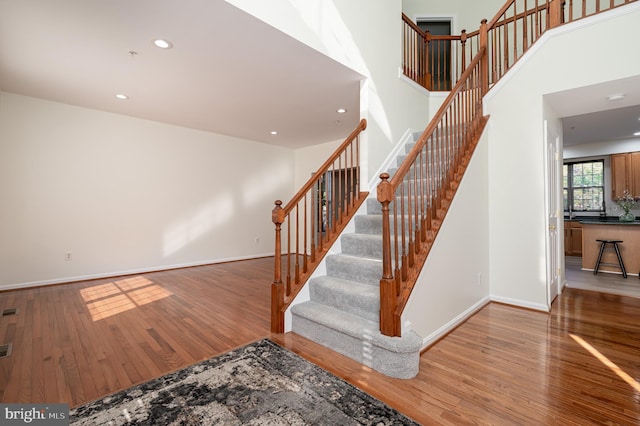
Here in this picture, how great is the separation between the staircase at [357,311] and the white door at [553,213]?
2.09 meters

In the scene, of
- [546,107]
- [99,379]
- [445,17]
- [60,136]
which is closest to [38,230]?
[60,136]

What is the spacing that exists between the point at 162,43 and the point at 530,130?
4.07 meters

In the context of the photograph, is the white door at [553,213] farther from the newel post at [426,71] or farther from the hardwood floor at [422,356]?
the newel post at [426,71]

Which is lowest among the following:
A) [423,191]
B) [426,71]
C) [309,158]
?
[423,191]

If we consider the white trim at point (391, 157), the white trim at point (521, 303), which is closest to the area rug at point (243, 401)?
the white trim at point (391, 157)

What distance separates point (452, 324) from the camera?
2730 millimetres

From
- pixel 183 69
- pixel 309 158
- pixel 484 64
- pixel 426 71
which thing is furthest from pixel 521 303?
pixel 309 158

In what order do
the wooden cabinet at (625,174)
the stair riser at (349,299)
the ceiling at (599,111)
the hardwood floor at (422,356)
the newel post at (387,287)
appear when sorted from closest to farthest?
1. the hardwood floor at (422,356)
2. the newel post at (387,287)
3. the stair riser at (349,299)
4. the ceiling at (599,111)
5. the wooden cabinet at (625,174)

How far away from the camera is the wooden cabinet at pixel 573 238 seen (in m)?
6.73

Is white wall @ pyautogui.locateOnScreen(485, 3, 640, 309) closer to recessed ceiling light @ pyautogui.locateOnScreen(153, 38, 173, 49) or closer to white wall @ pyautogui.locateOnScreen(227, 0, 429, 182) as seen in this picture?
white wall @ pyautogui.locateOnScreen(227, 0, 429, 182)

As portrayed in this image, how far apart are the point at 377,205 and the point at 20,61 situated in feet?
13.9

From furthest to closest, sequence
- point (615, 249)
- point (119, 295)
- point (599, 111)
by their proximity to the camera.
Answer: point (615, 249) → point (599, 111) → point (119, 295)

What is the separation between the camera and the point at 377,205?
344 cm

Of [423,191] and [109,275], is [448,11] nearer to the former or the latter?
[423,191]
